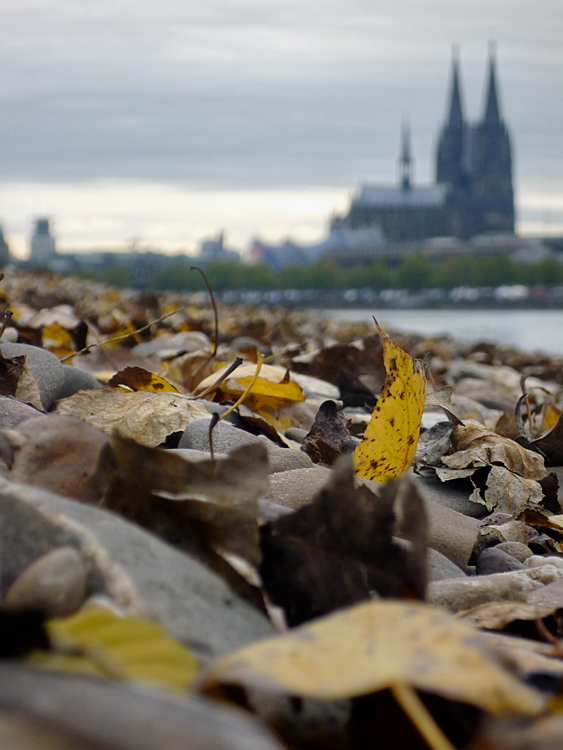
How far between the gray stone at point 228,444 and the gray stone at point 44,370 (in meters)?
0.28

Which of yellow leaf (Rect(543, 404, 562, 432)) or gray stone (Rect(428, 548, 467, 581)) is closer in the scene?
gray stone (Rect(428, 548, 467, 581))

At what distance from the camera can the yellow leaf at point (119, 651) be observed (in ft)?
1.36

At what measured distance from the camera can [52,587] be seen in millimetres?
472

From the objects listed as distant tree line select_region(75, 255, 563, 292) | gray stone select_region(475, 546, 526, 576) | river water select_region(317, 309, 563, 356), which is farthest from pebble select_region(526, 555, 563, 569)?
distant tree line select_region(75, 255, 563, 292)

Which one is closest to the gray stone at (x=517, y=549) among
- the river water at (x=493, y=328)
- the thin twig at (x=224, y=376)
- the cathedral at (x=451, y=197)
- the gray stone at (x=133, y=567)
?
the thin twig at (x=224, y=376)

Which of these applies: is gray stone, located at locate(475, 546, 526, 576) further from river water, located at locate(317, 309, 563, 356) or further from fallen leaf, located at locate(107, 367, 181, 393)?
river water, located at locate(317, 309, 563, 356)

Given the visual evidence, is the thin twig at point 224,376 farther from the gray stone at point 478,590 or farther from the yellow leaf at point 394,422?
the gray stone at point 478,590

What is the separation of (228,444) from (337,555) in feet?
1.81

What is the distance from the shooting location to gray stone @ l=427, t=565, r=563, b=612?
0.75m

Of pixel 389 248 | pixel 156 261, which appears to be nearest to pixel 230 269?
pixel 156 261

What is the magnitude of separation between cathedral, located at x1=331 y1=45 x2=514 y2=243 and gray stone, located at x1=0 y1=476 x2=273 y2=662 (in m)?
73.0

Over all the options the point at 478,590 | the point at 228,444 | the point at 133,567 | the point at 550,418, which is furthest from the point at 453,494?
the point at 133,567

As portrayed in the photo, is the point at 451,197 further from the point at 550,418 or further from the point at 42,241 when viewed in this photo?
the point at 550,418

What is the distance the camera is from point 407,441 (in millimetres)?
1052
